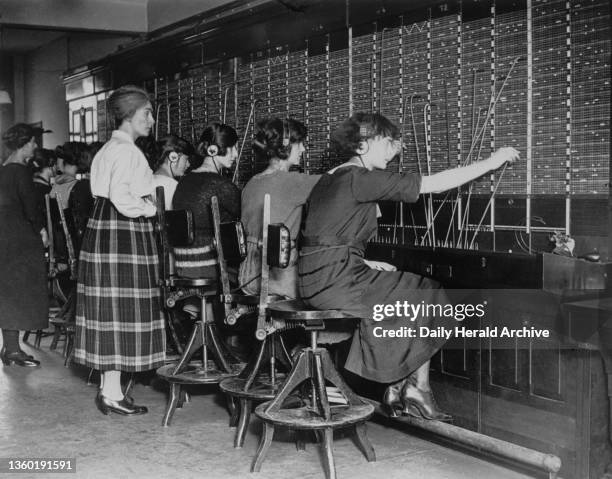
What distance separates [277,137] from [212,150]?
56cm

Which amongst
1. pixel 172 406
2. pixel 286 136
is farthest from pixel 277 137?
pixel 172 406

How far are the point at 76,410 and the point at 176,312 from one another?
99cm

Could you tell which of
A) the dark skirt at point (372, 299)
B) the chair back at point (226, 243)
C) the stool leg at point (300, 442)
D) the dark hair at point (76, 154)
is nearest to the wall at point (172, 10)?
the dark hair at point (76, 154)

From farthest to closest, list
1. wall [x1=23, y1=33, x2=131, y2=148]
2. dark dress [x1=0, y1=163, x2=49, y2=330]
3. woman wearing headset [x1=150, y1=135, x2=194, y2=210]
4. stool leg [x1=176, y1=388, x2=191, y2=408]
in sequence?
1. wall [x1=23, y1=33, x2=131, y2=148]
2. dark dress [x1=0, y1=163, x2=49, y2=330]
3. woman wearing headset [x1=150, y1=135, x2=194, y2=210]
4. stool leg [x1=176, y1=388, x2=191, y2=408]

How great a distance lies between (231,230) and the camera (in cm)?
342

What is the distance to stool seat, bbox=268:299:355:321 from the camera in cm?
294

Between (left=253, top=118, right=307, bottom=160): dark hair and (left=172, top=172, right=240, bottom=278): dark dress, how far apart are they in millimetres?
339

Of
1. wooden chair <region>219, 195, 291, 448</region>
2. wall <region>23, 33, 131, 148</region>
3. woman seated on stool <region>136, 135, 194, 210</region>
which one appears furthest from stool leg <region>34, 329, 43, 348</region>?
wall <region>23, 33, 131, 148</region>

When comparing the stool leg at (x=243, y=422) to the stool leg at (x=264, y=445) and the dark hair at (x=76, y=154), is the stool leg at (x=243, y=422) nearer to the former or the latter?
the stool leg at (x=264, y=445)

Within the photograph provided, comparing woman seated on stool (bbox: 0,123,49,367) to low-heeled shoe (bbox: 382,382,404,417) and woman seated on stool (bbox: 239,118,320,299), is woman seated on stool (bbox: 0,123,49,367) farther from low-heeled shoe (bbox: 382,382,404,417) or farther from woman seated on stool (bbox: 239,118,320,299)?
low-heeled shoe (bbox: 382,382,404,417)

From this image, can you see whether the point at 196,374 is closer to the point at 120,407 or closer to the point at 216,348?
the point at 216,348

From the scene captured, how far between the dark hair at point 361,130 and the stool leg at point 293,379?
2.72 ft

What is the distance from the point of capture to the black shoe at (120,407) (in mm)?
3965

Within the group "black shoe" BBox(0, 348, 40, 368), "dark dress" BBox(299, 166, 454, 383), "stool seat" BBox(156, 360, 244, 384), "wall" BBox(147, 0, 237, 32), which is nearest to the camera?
"dark dress" BBox(299, 166, 454, 383)
